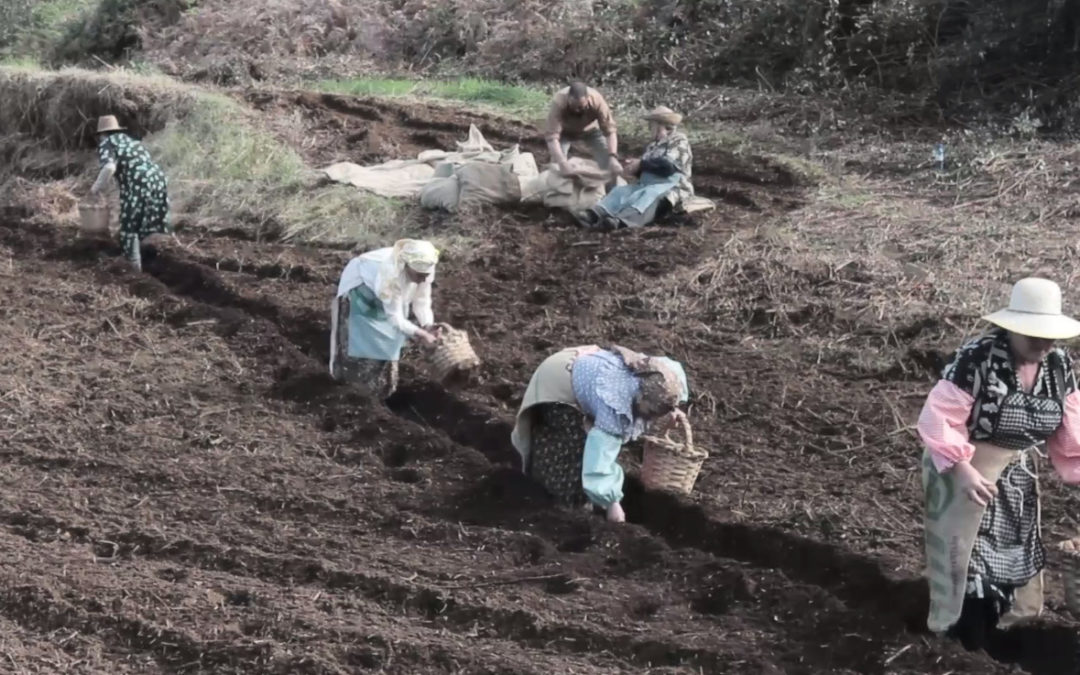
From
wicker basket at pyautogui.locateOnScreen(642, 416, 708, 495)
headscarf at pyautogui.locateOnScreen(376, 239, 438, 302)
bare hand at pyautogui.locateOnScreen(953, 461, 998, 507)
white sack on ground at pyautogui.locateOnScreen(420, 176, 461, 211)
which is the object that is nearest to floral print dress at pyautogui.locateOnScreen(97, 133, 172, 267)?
white sack on ground at pyautogui.locateOnScreen(420, 176, 461, 211)

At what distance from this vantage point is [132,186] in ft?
32.3

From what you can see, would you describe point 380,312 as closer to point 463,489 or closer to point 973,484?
point 463,489

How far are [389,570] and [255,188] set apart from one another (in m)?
6.89

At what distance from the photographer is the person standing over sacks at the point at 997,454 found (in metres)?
4.04

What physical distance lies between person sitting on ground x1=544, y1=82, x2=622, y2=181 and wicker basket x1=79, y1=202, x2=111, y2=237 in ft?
11.6

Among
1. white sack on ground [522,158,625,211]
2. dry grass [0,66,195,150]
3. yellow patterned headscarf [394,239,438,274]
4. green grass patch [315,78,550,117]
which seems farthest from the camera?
green grass patch [315,78,550,117]

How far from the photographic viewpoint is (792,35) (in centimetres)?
1446

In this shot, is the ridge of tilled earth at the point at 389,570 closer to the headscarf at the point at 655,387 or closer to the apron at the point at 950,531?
the apron at the point at 950,531

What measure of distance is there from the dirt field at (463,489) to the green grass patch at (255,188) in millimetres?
827

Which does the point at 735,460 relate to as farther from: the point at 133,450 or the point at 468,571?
the point at 133,450

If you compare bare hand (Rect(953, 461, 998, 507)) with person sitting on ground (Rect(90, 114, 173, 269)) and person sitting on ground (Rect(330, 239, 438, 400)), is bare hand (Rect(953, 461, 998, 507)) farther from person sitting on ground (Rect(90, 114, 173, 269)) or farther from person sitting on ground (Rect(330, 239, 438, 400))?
person sitting on ground (Rect(90, 114, 173, 269))

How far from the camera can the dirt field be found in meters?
4.60

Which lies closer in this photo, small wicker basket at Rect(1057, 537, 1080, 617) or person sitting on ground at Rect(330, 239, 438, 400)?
small wicker basket at Rect(1057, 537, 1080, 617)

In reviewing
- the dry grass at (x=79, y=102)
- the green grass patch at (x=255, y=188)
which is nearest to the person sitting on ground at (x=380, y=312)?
the green grass patch at (x=255, y=188)
